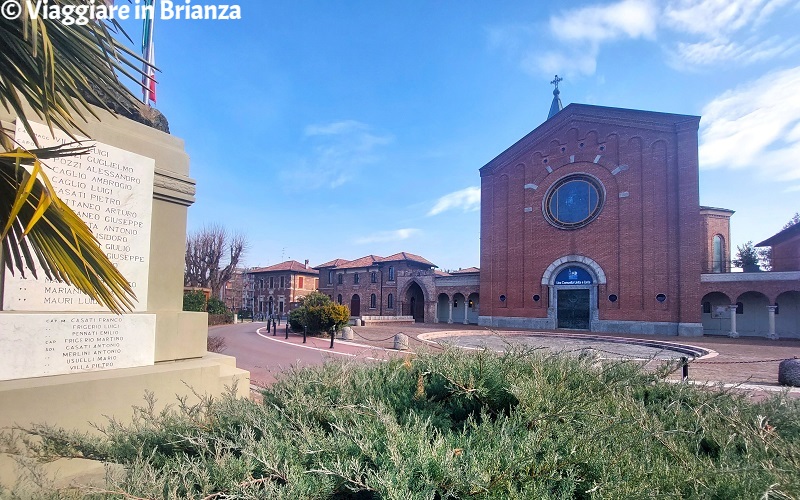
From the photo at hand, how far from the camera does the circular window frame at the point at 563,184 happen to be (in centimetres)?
2788

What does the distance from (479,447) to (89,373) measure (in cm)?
426

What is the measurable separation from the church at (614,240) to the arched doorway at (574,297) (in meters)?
0.07

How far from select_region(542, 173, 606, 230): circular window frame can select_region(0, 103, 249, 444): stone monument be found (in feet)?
90.7

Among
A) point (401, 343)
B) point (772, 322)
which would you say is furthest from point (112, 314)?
point (772, 322)

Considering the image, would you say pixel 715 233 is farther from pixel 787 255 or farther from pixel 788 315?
pixel 788 315

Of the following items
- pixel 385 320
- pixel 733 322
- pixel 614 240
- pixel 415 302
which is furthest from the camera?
pixel 415 302

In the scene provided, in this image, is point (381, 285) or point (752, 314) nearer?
point (752, 314)

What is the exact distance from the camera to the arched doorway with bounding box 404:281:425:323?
130ft

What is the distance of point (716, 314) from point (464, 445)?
31.8m

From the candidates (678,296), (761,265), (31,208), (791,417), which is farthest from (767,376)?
(761,265)

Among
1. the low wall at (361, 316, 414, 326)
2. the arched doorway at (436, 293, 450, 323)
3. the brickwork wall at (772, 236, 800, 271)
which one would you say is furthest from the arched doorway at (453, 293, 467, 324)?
the brickwork wall at (772, 236, 800, 271)

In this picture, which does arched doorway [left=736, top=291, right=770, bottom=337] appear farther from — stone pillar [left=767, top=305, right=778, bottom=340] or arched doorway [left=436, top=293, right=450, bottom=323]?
arched doorway [left=436, top=293, right=450, bottom=323]

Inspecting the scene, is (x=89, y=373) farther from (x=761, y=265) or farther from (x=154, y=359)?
(x=761, y=265)

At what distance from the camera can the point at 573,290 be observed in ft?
91.6
